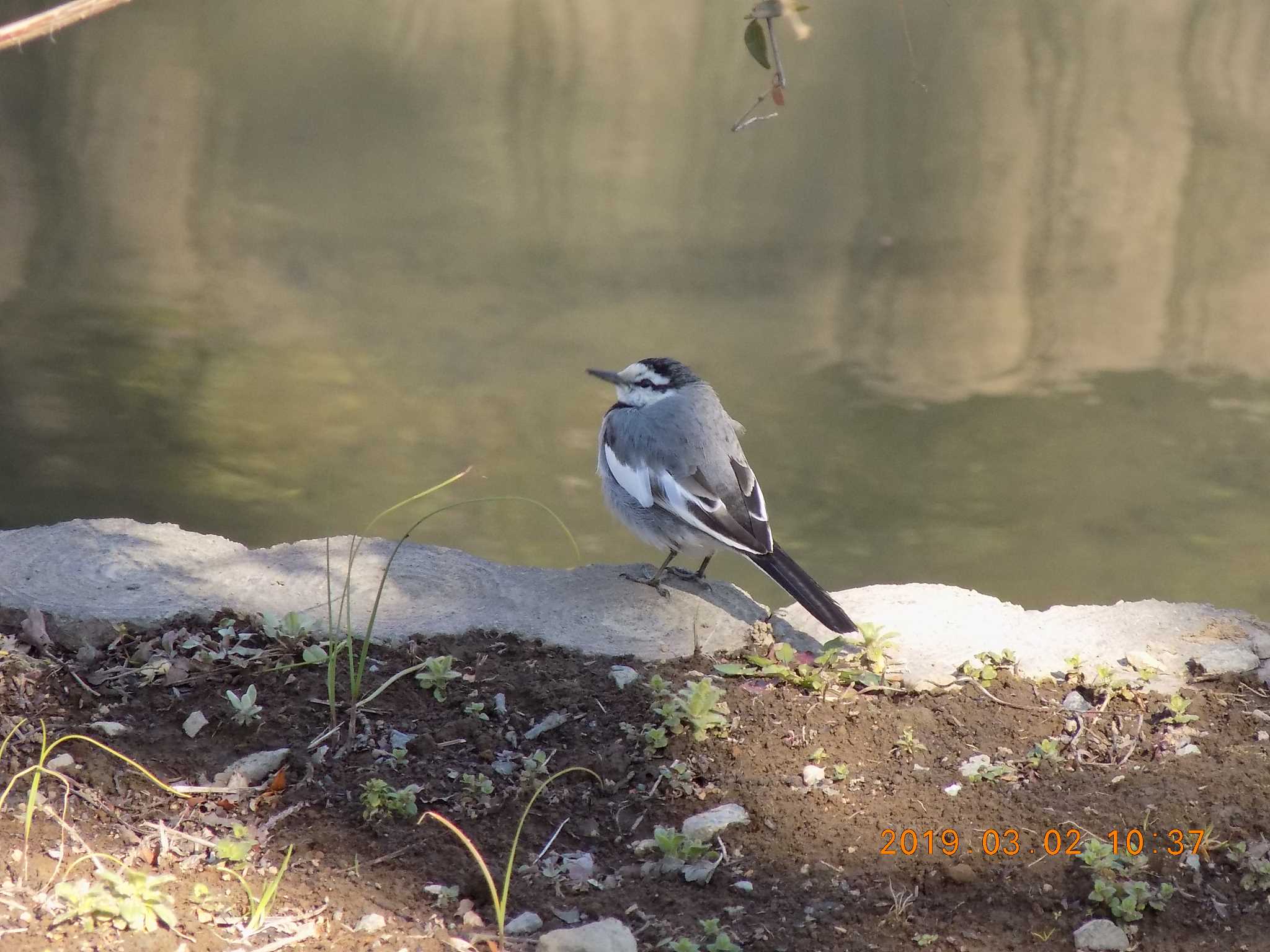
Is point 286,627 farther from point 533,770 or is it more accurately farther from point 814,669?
point 814,669

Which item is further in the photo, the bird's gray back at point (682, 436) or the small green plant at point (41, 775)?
the bird's gray back at point (682, 436)

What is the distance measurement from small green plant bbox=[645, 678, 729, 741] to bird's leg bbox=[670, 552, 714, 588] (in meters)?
0.98

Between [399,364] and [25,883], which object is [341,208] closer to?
[399,364]

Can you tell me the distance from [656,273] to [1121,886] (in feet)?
25.0

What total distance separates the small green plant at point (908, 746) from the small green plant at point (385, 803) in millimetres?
1196

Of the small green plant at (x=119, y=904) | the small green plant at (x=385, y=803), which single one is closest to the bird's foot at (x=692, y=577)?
the small green plant at (x=385, y=803)

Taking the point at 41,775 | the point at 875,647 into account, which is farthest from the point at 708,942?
the point at 41,775

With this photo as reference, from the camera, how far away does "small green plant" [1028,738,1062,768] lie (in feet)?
10.5

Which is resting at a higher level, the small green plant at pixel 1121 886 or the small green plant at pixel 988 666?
the small green plant at pixel 1121 886

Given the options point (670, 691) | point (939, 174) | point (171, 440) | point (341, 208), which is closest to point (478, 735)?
point (670, 691)

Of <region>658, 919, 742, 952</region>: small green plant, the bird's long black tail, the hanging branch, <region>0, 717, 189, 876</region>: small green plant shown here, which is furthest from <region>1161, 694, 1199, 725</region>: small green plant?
<region>0, 717, 189, 876</region>: small green plant

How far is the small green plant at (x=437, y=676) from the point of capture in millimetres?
3408

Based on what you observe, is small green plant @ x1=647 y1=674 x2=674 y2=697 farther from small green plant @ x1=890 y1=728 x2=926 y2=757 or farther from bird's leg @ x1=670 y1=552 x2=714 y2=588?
bird's leg @ x1=670 y1=552 x2=714 y2=588

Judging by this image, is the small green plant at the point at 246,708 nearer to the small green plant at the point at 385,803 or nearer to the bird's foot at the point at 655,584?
the small green plant at the point at 385,803
